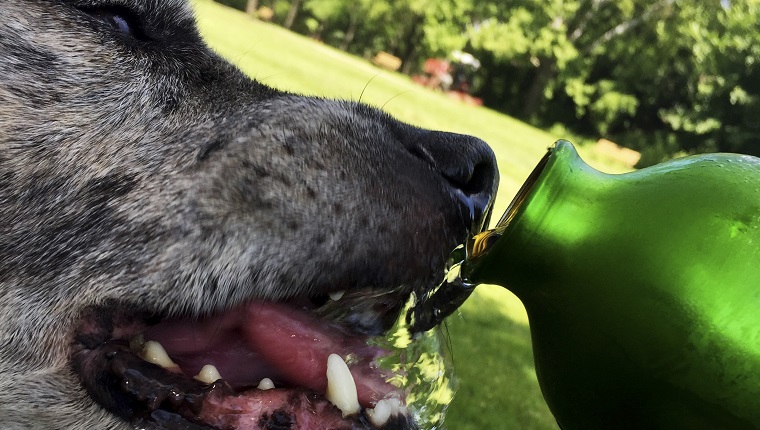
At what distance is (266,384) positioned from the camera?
7.79 feet

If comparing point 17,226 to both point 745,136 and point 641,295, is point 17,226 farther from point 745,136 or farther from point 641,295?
point 745,136

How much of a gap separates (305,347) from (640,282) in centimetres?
114

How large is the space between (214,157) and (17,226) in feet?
2.20

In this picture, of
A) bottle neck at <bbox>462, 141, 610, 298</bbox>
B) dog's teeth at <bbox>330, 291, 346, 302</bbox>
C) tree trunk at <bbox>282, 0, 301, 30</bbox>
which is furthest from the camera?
tree trunk at <bbox>282, 0, 301, 30</bbox>

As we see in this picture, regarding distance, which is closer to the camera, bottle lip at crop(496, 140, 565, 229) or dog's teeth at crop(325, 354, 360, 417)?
bottle lip at crop(496, 140, 565, 229)

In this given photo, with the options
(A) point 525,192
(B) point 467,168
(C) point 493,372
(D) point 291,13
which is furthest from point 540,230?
(D) point 291,13

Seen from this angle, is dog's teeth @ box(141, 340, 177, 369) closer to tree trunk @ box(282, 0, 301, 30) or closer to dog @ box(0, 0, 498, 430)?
dog @ box(0, 0, 498, 430)

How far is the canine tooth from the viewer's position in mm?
2355

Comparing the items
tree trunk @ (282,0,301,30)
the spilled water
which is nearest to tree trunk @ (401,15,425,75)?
tree trunk @ (282,0,301,30)

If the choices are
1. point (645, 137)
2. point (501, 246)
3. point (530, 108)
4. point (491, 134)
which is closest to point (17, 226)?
point (501, 246)

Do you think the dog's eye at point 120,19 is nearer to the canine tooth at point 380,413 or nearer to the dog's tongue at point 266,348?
the dog's tongue at point 266,348

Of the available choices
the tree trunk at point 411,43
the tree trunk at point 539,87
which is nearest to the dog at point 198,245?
the tree trunk at point 539,87

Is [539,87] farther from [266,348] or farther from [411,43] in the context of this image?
[266,348]

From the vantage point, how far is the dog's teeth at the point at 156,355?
2312mm
